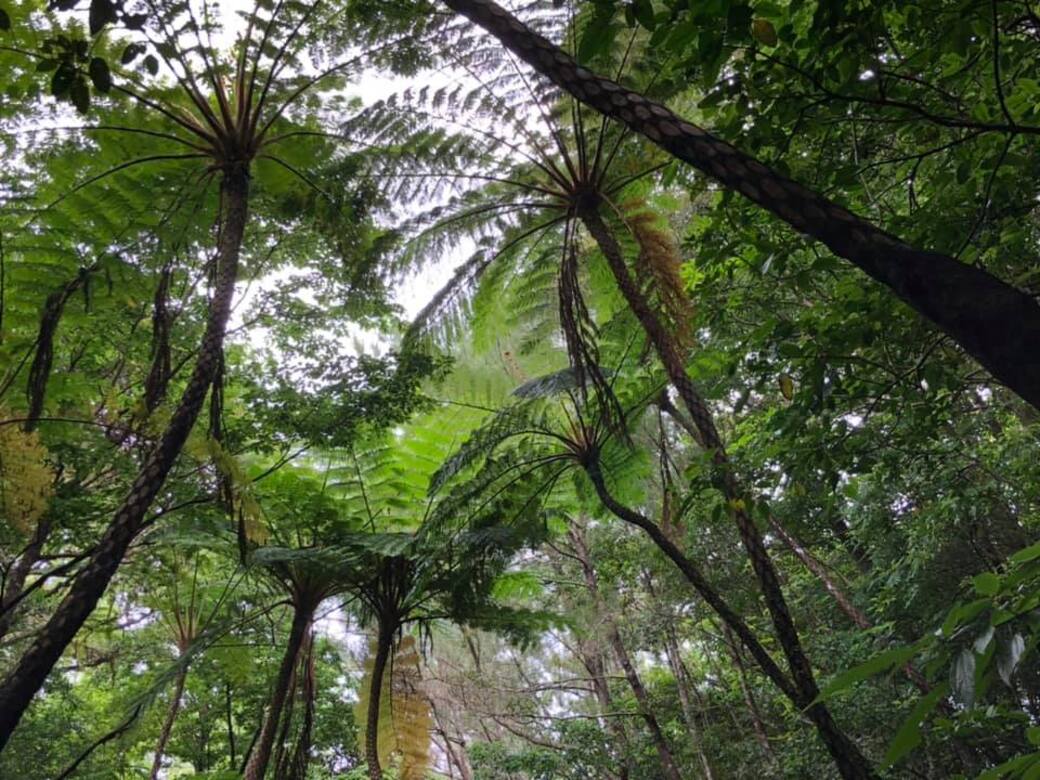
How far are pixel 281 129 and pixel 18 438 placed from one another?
227cm

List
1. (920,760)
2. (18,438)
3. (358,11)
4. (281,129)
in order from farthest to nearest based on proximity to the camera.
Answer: (920,760) → (281,129) → (358,11) → (18,438)

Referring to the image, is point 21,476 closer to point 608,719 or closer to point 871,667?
point 871,667

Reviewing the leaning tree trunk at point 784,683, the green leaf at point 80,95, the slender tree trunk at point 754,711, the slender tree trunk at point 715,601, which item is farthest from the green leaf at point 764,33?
the slender tree trunk at point 754,711


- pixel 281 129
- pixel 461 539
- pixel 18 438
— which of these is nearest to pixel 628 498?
pixel 461 539

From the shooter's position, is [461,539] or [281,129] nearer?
[281,129]

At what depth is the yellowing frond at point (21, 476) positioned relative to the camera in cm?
258

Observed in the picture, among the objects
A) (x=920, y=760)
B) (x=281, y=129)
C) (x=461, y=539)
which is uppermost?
(x=281, y=129)

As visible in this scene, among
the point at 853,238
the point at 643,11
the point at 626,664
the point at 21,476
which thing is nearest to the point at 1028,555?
the point at 853,238

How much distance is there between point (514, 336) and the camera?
26.2 ft

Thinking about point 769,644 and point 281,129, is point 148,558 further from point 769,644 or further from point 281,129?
point 769,644

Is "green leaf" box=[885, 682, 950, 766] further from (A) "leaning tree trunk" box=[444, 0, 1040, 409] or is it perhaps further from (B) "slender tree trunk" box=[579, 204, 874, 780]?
(B) "slender tree trunk" box=[579, 204, 874, 780]

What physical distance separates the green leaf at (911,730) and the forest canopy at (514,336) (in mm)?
25

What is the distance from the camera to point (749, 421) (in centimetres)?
531

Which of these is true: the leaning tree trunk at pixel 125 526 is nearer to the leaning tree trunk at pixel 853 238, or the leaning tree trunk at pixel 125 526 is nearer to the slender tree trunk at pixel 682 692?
the leaning tree trunk at pixel 853 238
